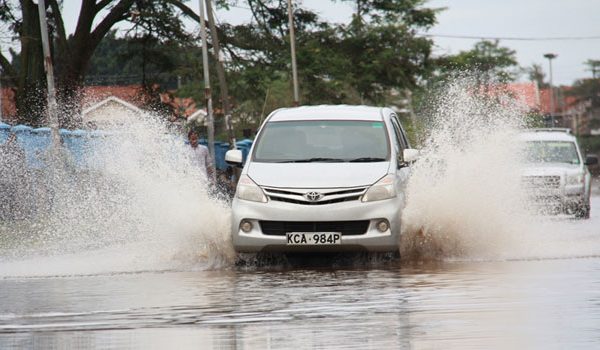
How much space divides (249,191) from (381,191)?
1.39 m

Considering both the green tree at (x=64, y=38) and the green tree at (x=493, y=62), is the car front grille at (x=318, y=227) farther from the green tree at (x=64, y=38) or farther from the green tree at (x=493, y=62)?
the green tree at (x=493, y=62)

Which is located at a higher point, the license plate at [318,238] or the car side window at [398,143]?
the car side window at [398,143]

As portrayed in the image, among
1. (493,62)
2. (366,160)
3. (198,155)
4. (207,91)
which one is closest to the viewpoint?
(366,160)

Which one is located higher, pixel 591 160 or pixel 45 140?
pixel 45 140

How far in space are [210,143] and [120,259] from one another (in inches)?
855

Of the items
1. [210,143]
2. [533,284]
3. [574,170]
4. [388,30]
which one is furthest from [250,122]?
[533,284]

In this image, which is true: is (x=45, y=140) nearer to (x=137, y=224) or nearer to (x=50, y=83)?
(x=50, y=83)

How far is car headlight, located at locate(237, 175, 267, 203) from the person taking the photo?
15336 millimetres

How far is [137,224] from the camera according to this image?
18.6 metres

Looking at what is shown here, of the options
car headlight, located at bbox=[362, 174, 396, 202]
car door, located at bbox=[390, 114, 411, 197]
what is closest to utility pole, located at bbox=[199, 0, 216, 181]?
car door, located at bbox=[390, 114, 411, 197]

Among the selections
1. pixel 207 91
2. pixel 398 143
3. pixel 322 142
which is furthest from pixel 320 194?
pixel 207 91

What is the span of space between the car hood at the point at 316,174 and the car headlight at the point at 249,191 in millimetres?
59

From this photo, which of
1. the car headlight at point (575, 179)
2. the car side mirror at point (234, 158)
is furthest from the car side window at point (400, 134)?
the car headlight at point (575, 179)

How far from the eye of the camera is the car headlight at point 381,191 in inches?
601
